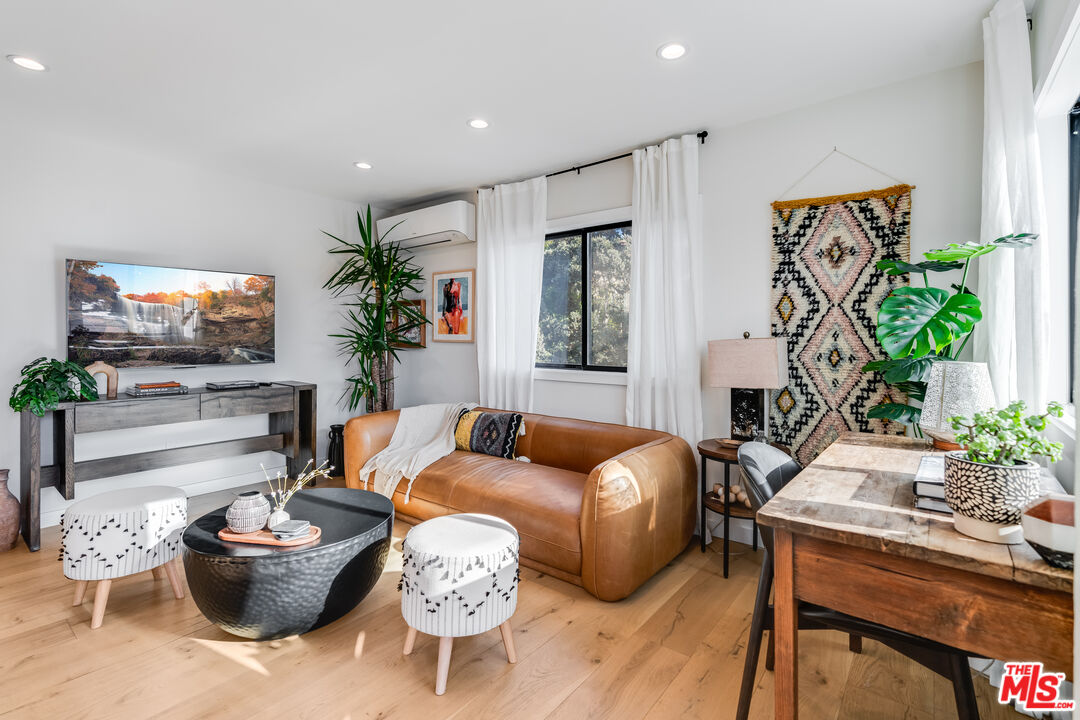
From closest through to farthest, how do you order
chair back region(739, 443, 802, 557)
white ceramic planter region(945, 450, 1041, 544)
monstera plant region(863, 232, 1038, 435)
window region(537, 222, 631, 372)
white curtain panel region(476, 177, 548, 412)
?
white ceramic planter region(945, 450, 1041, 544) < chair back region(739, 443, 802, 557) < monstera plant region(863, 232, 1038, 435) < window region(537, 222, 631, 372) < white curtain panel region(476, 177, 548, 412)

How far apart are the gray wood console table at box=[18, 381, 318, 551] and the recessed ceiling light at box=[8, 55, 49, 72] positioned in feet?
5.93

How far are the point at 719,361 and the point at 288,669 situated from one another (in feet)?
8.01

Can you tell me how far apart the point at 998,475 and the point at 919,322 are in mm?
1256

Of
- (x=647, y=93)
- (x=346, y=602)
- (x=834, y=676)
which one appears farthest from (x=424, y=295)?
(x=834, y=676)

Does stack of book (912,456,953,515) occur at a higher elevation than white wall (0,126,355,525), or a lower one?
lower

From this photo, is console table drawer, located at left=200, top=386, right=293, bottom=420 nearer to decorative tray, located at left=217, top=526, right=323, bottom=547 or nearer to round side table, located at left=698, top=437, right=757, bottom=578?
decorative tray, located at left=217, top=526, right=323, bottom=547

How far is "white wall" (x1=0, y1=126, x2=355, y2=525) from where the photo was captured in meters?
3.24

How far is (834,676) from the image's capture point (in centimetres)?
190

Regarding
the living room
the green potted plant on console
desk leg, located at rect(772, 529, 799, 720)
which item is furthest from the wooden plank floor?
the green potted plant on console

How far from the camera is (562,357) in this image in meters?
4.08

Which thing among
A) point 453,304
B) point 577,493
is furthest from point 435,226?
point 577,493

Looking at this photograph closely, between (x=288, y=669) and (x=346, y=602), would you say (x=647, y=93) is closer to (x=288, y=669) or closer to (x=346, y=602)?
(x=346, y=602)

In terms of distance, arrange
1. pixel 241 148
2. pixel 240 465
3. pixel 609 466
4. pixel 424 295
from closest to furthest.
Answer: pixel 609 466 < pixel 241 148 < pixel 240 465 < pixel 424 295

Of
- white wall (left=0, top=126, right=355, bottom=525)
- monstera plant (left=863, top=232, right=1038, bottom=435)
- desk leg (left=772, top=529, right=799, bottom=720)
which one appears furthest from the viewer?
white wall (left=0, top=126, right=355, bottom=525)
